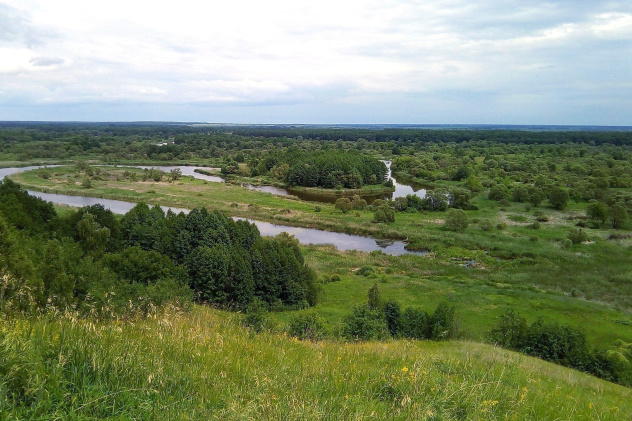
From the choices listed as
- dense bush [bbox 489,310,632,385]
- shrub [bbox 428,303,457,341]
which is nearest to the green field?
dense bush [bbox 489,310,632,385]

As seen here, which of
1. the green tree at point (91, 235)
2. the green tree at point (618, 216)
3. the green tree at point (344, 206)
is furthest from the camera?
the green tree at point (344, 206)

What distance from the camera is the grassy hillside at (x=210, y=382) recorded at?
3941mm

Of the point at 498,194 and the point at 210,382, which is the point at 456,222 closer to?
the point at 498,194

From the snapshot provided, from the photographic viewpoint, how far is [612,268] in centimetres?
3812

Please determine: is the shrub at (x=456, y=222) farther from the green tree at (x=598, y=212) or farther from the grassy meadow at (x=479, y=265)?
the green tree at (x=598, y=212)

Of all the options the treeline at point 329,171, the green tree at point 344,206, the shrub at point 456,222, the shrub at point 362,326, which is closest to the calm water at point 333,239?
the shrub at point 456,222

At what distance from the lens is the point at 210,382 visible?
492cm

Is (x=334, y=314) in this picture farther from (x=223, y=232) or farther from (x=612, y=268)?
(x=612, y=268)

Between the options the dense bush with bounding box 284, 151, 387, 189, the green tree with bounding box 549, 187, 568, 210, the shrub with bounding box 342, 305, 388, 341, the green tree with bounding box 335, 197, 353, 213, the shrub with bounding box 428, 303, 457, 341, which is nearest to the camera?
the shrub with bounding box 342, 305, 388, 341

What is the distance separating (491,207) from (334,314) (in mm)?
46145

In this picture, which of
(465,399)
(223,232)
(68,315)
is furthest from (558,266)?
(68,315)

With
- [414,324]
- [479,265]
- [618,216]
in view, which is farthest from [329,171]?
[414,324]

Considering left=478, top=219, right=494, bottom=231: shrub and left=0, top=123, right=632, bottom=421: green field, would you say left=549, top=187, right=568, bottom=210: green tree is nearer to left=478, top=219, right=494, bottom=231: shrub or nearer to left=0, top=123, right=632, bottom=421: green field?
left=0, top=123, right=632, bottom=421: green field

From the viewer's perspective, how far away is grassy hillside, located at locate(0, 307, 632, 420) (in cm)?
394
